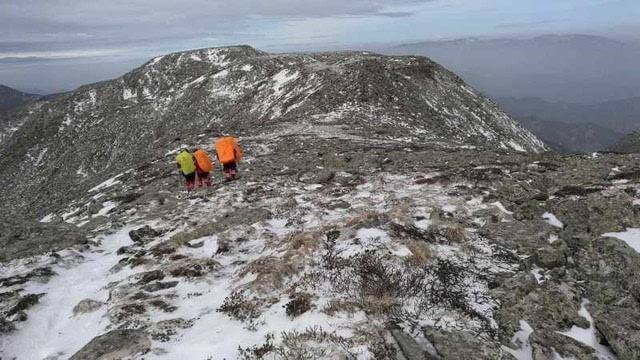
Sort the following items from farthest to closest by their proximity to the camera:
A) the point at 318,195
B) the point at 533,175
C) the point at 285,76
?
the point at 285,76, the point at 318,195, the point at 533,175

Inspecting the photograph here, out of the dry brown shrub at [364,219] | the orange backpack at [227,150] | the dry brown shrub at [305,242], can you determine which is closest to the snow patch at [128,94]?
the orange backpack at [227,150]

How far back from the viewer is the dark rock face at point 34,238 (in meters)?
14.6

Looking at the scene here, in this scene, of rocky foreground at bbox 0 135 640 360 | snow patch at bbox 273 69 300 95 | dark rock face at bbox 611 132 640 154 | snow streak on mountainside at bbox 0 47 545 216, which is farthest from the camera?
snow patch at bbox 273 69 300 95

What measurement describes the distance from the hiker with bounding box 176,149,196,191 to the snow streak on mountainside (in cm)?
1229

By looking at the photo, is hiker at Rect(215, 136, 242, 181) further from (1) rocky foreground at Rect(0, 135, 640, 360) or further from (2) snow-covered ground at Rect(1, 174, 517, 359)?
(2) snow-covered ground at Rect(1, 174, 517, 359)

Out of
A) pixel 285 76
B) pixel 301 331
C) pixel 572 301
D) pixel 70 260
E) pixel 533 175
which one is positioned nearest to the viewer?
pixel 301 331

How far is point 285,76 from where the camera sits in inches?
2576

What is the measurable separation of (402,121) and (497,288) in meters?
31.0

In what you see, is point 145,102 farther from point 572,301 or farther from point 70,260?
point 572,301

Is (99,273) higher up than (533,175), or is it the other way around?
(533,175)

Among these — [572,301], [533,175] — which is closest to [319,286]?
[572,301]

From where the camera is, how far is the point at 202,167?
21250 millimetres

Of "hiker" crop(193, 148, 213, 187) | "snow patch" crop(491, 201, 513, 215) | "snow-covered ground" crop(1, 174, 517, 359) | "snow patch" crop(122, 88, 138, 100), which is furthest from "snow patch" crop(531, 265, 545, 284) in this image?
"snow patch" crop(122, 88, 138, 100)

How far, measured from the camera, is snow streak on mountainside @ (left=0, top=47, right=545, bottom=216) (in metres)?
40.3
